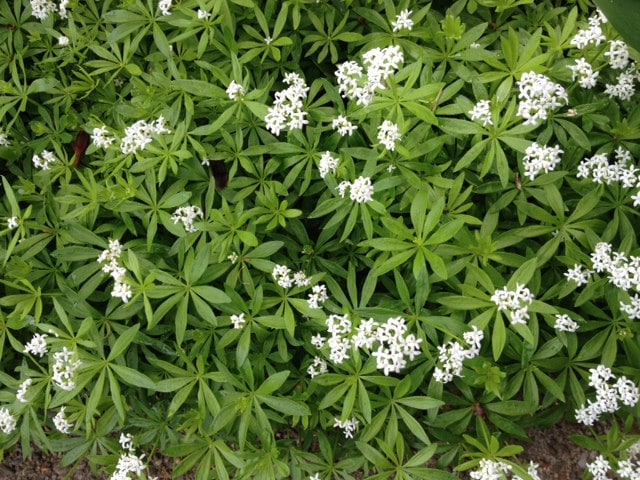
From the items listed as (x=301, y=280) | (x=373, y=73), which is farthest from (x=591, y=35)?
(x=301, y=280)

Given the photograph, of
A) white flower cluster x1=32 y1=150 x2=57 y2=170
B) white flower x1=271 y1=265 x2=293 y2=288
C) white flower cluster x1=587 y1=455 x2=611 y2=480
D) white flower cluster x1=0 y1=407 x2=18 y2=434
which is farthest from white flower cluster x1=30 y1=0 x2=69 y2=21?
white flower cluster x1=587 y1=455 x2=611 y2=480

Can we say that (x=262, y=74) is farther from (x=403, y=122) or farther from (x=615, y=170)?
(x=615, y=170)

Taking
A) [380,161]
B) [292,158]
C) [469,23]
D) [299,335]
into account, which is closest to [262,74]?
[292,158]

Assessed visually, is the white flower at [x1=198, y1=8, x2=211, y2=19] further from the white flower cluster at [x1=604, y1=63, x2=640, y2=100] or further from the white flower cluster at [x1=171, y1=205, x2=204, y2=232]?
the white flower cluster at [x1=604, y1=63, x2=640, y2=100]

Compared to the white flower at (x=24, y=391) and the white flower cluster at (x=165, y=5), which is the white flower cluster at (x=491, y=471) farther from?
the white flower cluster at (x=165, y=5)

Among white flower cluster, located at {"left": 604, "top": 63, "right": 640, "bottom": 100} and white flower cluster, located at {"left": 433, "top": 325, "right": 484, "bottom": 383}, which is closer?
white flower cluster, located at {"left": 433, "top": 325, "right": 484, "bottom": 383}

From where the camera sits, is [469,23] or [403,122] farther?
[469,23]
